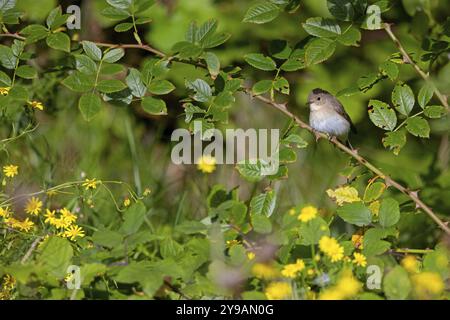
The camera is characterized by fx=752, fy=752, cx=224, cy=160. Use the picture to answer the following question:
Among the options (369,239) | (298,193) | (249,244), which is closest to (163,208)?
(298,193)

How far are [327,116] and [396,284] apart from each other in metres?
1.74

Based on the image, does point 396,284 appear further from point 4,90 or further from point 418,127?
point 4,90

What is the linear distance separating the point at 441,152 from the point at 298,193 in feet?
3.88

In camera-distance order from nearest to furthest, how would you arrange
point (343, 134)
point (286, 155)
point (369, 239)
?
point (369, 239)
point (286, 155)
point (343, 134)

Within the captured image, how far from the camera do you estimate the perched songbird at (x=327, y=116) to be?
386cm

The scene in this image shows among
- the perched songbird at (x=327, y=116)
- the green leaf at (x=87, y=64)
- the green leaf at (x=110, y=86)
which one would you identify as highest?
Result: the perched songbird at (x=327, y=116)

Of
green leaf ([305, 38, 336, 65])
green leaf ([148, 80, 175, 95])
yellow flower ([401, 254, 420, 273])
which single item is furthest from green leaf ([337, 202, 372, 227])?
green leaf ([148, 80, 175, 95])

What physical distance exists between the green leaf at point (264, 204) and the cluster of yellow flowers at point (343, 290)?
0.48m

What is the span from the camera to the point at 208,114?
9.11 ft

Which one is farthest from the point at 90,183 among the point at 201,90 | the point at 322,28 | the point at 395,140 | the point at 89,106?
the point at 395,140

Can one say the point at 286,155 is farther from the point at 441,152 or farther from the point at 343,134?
the point at 441,152

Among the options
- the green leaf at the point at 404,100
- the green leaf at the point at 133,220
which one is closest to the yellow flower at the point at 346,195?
the green leaf at the point at 404,100

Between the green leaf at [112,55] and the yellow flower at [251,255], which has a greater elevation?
the green leaf at [112,55]

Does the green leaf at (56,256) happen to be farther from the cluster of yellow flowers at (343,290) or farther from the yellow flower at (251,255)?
the cluster of yellow flowers at (343,290)
